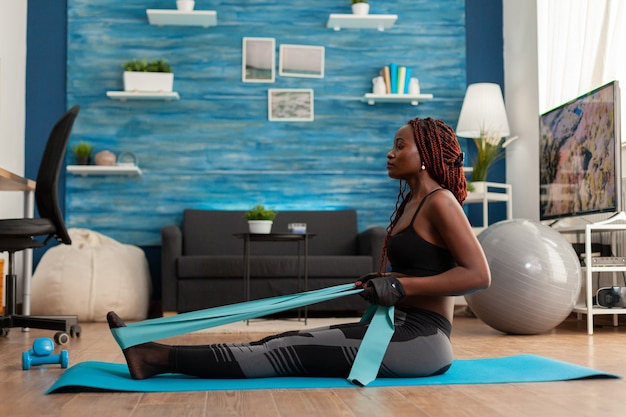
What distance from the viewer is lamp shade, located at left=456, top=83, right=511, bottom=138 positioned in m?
6.12

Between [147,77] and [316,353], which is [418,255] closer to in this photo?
[316,353]

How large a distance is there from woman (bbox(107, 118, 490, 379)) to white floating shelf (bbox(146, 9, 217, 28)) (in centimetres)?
408

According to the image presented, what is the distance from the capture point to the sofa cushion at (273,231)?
6176 millimetres

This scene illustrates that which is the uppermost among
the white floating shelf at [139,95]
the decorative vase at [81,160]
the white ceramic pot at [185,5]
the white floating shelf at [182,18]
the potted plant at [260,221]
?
the white ceramic pot at [185,5]

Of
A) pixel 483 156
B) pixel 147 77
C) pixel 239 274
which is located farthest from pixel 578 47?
pixel 147 77

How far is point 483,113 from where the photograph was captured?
20.1 feet

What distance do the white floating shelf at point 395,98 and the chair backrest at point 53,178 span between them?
2885 mm

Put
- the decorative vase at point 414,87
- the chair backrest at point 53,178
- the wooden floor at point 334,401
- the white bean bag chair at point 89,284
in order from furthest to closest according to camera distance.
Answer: the decorative vase at point 414,87, the white bean bag chair at point 89,284, the chair backrest at point 53,178, the wooden floor at point 334,401

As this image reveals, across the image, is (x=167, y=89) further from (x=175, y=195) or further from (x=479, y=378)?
(x=479, y=378)

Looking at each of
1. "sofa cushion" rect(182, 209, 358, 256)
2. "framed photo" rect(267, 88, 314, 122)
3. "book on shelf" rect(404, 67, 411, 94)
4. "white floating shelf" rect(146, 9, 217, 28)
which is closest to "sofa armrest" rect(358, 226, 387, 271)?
"sofa cushion" rect(182, 209, 358, 256)

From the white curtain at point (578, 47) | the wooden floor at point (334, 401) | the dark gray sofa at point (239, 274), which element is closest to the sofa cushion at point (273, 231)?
the dark gray sofa at point (239, 274)

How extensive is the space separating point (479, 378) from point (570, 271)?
1.90 m

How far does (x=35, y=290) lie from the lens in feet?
18.2

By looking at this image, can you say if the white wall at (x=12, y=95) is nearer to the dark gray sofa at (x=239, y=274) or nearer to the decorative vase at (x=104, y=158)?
the decorative vase at (x=104, y=158)
